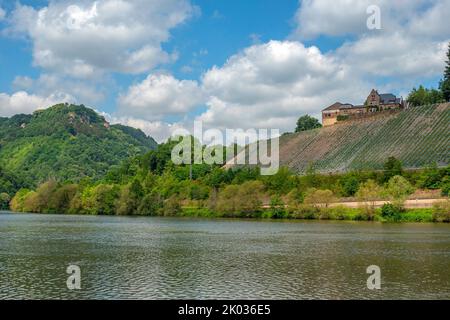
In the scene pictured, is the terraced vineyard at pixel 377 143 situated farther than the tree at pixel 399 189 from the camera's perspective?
Yes

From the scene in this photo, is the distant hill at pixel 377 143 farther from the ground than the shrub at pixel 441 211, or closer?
farther from the ground

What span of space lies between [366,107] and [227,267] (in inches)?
5978

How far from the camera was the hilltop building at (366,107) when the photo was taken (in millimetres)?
171625

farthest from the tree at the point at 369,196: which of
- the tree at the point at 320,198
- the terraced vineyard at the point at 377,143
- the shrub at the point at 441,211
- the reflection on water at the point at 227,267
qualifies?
the reflection on water at the point at 227,267

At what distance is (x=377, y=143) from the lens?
127562mm

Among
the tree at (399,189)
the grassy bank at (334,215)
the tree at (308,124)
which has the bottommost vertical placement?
the grassy bank at (334,215)

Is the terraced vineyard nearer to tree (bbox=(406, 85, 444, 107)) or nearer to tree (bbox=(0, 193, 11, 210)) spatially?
tree (bbox=(406, 85, 444, 107))

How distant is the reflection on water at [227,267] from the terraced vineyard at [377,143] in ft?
200

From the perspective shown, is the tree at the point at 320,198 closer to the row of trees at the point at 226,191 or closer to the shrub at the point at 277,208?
the row of trees at the point at 226,191

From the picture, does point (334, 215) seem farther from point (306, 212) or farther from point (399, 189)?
point (399, 189)

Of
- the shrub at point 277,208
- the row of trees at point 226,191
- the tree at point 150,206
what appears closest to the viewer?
the row of trees at point 226,191

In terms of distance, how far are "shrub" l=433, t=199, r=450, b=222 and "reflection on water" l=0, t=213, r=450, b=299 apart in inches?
1094

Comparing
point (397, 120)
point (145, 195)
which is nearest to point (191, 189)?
point (145, 195)
